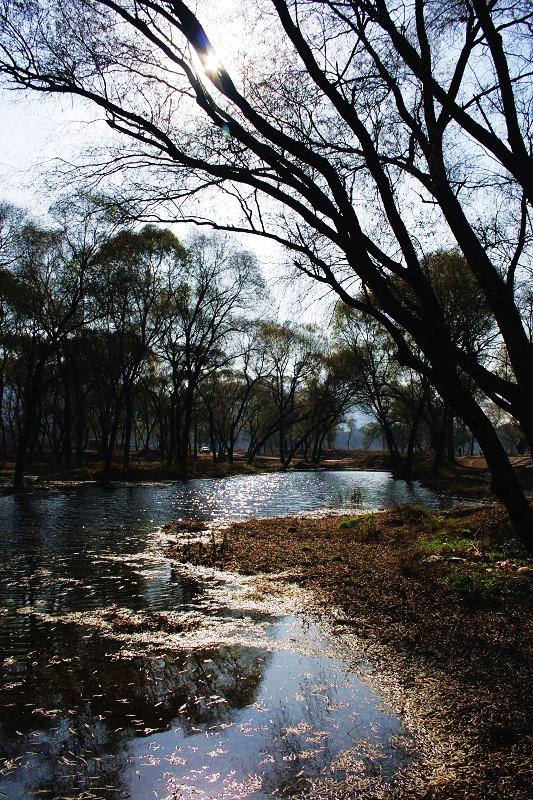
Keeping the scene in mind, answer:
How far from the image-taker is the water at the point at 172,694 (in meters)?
3.10

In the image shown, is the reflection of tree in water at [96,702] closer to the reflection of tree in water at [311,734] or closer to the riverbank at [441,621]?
the reflection of tree in water at [311,734]

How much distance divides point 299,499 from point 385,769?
806 inches

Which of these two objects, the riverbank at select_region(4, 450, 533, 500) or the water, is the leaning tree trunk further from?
the riverbank at select_region(4, 450, 533, 500)

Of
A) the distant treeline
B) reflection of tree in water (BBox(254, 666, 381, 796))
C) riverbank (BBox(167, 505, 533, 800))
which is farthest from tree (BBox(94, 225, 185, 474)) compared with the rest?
reflection of tree in water (BBox(254, 666, 381, 796))

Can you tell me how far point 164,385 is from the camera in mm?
61719

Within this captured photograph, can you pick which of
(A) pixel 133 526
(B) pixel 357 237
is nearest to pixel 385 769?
(B) pixel 357 237

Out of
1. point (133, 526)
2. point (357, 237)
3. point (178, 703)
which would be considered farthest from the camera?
point (133, 526)

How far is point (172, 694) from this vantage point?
420 centimetres

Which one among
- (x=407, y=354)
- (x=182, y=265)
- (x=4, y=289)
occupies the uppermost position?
(x=182, y=265)

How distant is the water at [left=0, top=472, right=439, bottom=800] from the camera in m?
3.10

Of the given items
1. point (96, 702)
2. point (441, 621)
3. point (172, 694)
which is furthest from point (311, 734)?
point (441, 621)

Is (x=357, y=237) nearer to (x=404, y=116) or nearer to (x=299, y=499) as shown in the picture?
(x=404, y=116)

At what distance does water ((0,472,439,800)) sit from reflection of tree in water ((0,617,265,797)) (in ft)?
0.04

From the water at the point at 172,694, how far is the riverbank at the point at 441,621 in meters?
0.36
